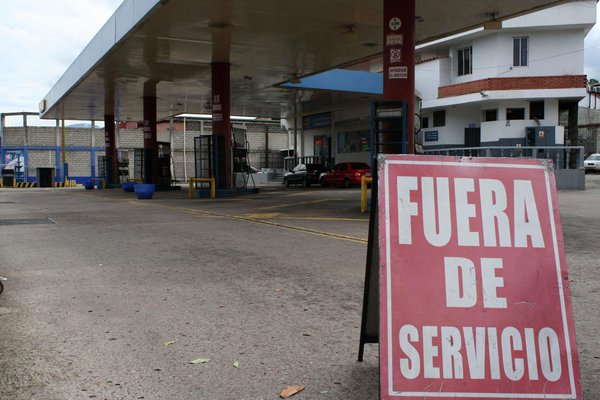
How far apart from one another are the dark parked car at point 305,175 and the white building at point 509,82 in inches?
165

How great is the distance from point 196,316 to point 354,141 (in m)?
31.8

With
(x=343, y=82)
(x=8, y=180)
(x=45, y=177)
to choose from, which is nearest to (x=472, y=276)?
(x=343, y=82)

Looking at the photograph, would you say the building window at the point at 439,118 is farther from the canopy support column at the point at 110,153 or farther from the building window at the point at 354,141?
the canopy support column at the point at 110,153

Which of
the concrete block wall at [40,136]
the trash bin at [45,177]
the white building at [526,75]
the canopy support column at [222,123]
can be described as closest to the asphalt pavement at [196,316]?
the canopy support column at [222,123]

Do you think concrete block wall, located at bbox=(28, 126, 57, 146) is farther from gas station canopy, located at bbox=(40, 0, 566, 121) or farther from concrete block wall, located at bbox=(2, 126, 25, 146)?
gas station canopy, located at bbox=(40, 0, 566, 121)

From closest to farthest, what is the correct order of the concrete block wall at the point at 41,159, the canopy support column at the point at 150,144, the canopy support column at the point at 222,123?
the canopy support column at the point at 222,123 → the canopy support column at the point at 150,144 → the concrete block wall at the point at 41,159

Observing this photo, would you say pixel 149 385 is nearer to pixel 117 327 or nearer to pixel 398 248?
pixel 117 327

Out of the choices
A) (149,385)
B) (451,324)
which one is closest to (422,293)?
(451,324)

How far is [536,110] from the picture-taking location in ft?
97.5

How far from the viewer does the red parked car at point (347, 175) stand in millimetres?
28214

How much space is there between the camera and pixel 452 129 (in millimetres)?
32156

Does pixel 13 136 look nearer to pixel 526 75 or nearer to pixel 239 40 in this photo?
pixel 239 40

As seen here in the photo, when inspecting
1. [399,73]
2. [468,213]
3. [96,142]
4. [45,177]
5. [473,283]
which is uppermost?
[96,142]

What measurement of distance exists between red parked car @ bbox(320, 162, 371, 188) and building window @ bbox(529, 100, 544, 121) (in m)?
9.72
